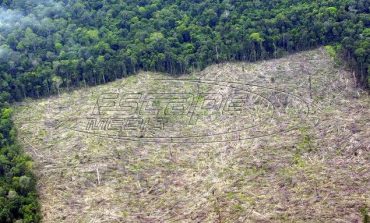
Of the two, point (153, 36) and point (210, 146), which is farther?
point (153, 36)

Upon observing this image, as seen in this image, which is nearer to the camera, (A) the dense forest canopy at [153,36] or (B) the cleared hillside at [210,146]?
(B) the cleared hillside at [210,146]

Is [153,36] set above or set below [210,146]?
above

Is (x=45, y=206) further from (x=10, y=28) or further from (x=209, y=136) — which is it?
(x=10, y=28)

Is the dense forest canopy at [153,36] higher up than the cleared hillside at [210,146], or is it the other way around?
the dense forest canopy at [153,36]

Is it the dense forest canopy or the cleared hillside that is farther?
the dense forest canopy
